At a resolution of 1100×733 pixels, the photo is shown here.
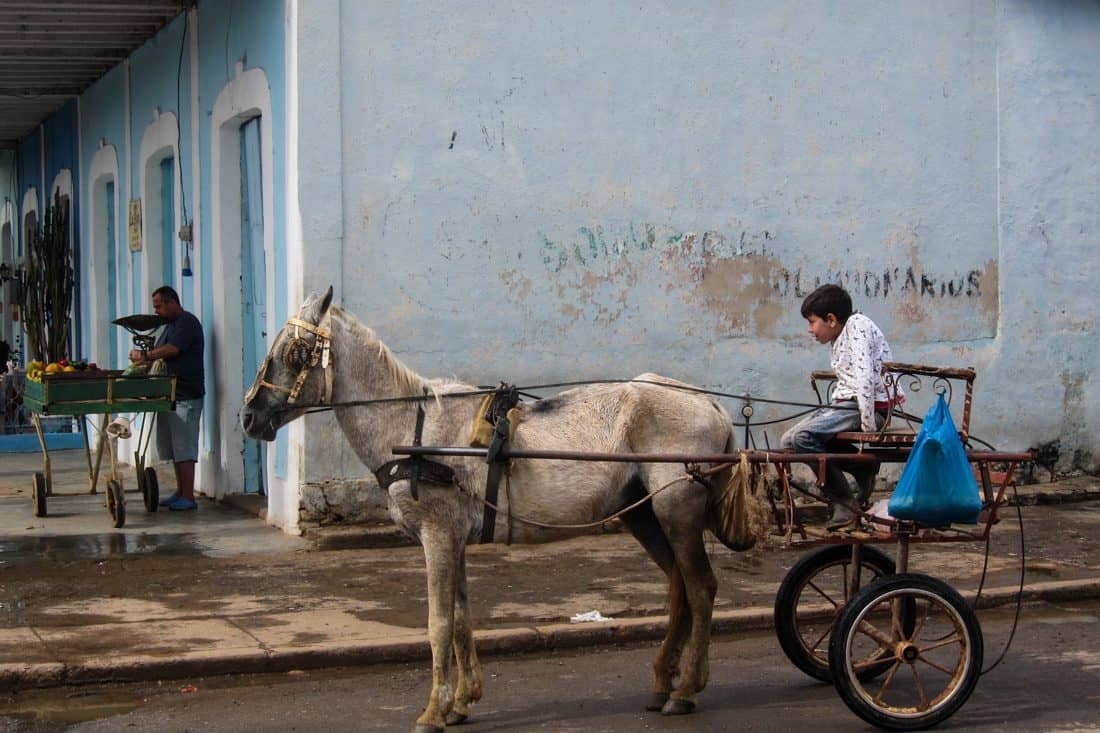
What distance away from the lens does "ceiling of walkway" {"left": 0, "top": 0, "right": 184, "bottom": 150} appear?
14.0m

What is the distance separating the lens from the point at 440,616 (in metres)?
6.27

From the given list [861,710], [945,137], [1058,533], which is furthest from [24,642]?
[945,137]

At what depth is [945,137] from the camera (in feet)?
42.2

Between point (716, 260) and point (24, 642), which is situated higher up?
point (716, 260)

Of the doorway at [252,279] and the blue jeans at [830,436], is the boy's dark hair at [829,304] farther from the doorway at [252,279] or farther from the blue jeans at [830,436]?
the doorway at [252,279]

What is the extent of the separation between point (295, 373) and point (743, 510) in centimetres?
212

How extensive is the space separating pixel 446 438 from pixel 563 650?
1.99 meters

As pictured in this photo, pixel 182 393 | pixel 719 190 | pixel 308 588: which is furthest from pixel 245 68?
pixel 308 588

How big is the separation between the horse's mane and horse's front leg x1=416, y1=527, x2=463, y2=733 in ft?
2.19

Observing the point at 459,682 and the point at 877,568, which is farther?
the point at 877,568

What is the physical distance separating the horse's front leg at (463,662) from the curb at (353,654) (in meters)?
1.23

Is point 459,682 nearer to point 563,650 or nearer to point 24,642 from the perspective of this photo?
point 563,650

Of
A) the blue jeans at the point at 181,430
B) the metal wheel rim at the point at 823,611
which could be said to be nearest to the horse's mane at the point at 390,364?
the metal wheel rim at the point at 823,611

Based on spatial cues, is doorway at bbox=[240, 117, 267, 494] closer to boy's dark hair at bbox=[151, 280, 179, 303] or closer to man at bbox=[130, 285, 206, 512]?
man at bbox=[130, 285, 206, 512]
